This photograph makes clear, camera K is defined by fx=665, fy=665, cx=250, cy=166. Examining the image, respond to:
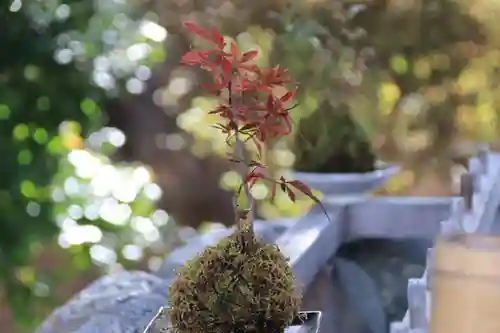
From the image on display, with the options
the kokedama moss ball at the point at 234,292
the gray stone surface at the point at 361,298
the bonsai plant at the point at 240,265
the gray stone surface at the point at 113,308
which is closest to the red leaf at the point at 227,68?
the bonsai plant at the point at 240,265

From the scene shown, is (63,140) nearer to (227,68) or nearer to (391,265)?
(391,265)

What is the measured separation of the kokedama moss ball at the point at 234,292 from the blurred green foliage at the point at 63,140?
1063 mm

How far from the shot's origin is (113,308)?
90 cm

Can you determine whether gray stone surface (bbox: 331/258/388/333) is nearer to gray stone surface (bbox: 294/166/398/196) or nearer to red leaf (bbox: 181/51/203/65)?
gray stone surface (bbox: 294/166/398/196)

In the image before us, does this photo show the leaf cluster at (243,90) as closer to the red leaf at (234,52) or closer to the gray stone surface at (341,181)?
the red leaf at (234,52)

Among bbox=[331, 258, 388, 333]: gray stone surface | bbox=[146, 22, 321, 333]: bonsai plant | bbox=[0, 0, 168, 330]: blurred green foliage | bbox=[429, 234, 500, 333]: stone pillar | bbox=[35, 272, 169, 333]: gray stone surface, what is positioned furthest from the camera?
bbox=[0, 0, 168, 330]: blurred green foliage

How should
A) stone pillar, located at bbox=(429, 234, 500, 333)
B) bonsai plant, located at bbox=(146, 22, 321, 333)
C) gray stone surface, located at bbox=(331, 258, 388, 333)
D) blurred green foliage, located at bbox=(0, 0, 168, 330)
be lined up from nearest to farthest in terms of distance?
stone pillar, located at bbox=(429, 234, 500, 333) < bonsai plant, located at bbox=(146, 22, 321, 333) < gray stone surface, located at bbox=(331, 258, 388, 333) < blurred green foliage, located at bbox=(0, 0, 168, 330)

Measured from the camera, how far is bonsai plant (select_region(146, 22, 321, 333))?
532 millimetres

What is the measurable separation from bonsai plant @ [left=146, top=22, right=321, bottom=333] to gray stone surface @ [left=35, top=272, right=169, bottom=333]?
0.28 meters

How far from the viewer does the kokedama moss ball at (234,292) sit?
530mm

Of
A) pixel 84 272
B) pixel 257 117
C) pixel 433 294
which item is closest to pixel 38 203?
pixel 84 272

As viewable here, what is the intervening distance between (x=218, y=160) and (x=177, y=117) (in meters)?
0.17

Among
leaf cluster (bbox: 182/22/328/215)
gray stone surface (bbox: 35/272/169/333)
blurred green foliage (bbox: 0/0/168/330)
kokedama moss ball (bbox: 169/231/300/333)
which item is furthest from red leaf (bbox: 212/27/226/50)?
blurred green foliage (bbox: 0/0/168/330)

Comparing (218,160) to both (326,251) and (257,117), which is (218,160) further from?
(257,117)
